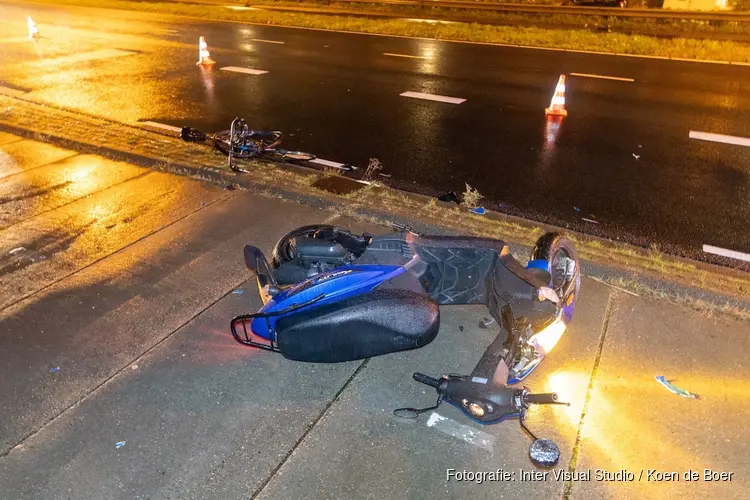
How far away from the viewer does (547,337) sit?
359cm

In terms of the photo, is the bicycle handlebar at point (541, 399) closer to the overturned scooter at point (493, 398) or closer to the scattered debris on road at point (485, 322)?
the overturned scooter at point (493, 398)

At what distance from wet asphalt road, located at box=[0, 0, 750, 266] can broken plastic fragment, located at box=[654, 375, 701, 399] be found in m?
2.20

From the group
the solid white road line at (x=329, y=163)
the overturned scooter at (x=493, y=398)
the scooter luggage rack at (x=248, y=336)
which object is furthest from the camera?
the solid white road line at (x=329, y=163)

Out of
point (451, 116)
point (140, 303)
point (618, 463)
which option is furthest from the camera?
point (451, 116)

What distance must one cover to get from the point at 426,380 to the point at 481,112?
7224mm

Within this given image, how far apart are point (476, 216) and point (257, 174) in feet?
9.08

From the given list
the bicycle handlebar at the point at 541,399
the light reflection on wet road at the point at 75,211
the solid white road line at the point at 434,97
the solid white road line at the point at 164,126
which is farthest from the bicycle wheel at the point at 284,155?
the bicycle handlebar at the point at 541,399

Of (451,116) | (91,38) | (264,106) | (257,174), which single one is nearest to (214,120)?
(264,106)

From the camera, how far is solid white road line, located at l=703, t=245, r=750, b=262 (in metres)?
5.37

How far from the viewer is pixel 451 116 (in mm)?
9633

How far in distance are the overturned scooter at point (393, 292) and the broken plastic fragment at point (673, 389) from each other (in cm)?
70

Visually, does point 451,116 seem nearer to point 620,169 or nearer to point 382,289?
point 620,169

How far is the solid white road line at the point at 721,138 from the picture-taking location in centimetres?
818

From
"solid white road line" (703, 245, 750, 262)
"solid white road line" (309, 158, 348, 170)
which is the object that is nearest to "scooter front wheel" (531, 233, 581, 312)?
"solid white road line" (703, 245, 750, 262)
